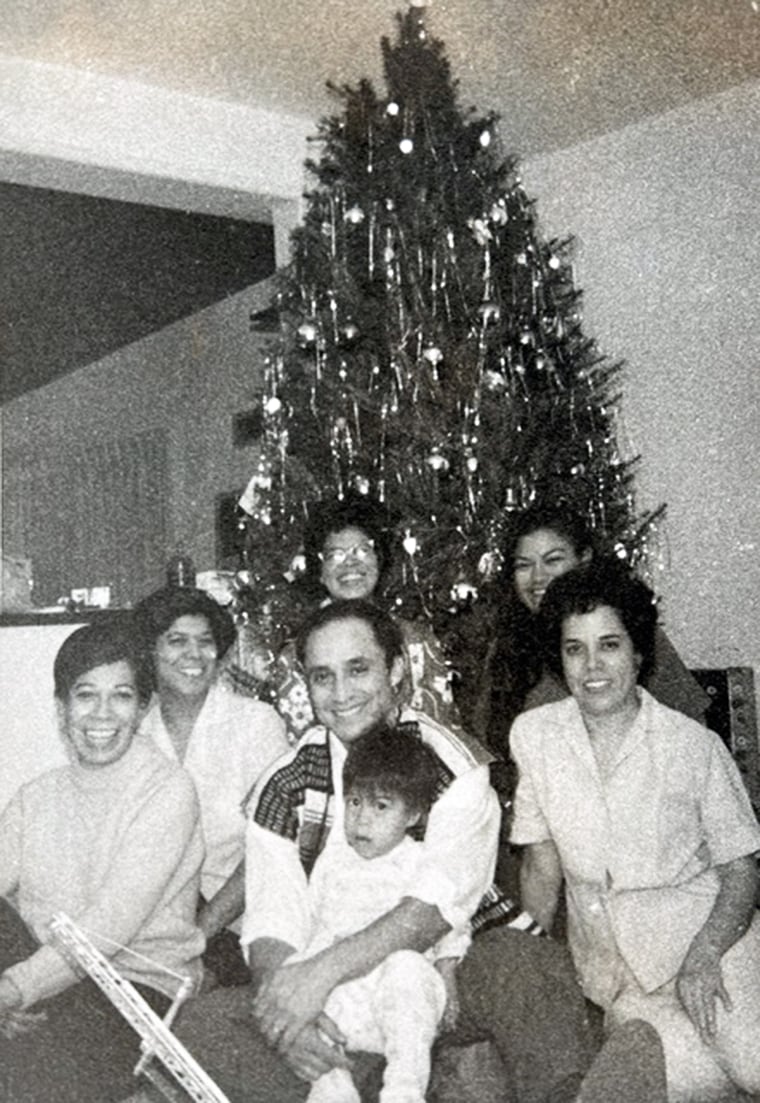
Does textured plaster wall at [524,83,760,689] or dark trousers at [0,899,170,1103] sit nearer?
dark trousers at [0,899,170,1103]

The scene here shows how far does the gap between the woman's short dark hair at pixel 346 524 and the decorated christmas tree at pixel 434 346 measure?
0.02m

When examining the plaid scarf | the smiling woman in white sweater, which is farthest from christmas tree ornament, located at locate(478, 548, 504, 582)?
the smiling woman in white sweater

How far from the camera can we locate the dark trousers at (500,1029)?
165 cm

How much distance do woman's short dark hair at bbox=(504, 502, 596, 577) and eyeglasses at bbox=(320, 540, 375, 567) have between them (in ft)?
0.72

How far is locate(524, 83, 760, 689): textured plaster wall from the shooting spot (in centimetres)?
195

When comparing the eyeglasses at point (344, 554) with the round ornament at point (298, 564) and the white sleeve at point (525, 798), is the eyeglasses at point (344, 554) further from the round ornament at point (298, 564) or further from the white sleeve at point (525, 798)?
the white sleeve at point (525, 798)

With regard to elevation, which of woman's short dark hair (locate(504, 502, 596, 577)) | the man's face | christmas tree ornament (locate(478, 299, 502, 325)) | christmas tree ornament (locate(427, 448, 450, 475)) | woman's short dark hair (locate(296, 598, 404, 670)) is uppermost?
christmas tree ornament (locate(478, 299, 502, 325))

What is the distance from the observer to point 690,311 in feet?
6.47

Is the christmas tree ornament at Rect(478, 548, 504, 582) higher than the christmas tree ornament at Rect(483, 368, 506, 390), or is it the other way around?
the christmas tree ornament at Rect(483, 368, 506, 390)

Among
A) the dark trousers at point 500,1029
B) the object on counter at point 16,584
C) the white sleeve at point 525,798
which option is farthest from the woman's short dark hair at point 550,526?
the object on counter at point 16,584

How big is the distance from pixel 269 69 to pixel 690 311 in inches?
30.1

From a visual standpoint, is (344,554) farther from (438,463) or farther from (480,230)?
(480,230)

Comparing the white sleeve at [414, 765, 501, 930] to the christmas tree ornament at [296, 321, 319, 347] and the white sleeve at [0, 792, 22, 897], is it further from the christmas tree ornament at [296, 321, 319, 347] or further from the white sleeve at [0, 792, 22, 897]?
the christmas tree ornament at [296, 321, 319, 347]

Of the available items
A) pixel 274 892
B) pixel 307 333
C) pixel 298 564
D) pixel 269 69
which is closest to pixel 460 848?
pixel 274 892
